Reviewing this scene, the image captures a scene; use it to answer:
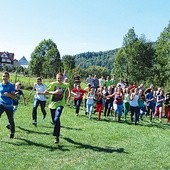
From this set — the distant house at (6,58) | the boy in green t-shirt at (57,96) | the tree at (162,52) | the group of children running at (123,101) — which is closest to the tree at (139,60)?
the tree at (162,52)

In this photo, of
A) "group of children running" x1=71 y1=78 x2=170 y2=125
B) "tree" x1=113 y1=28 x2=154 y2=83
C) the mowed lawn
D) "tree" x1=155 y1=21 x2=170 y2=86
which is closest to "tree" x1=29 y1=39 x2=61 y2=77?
"tree" x1=113 y1=28 x2=154 y2=83

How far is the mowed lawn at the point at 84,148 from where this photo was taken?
9.62 metres

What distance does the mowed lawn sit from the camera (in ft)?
31.6

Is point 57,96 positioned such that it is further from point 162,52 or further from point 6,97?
point 162,52

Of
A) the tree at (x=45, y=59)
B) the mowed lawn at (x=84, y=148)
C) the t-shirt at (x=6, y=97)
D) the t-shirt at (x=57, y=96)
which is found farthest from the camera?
the tree at (x=45, y=59)

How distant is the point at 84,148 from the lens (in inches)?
453

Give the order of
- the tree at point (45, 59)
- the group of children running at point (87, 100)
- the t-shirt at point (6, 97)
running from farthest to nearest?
the tree at point (45, 59), the group of children running at point (87, 100), the t-shirt at point (6, 97)

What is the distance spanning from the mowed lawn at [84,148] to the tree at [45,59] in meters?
55.8

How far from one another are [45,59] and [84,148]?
73.3m

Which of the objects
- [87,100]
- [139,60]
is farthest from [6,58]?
[87,100]

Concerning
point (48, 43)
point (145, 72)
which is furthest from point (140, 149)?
point (48, 43)

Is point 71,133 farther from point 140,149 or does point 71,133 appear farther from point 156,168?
point 156,168

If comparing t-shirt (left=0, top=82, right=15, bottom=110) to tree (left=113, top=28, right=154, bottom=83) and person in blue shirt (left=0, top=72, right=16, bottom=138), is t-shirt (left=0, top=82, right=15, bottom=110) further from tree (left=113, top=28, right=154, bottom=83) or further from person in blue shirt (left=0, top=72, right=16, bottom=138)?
tree (left=113, top=28, right=154, bottom=83)

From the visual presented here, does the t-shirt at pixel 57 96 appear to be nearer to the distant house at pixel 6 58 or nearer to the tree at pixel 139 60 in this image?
the tree at pixel 139 60
